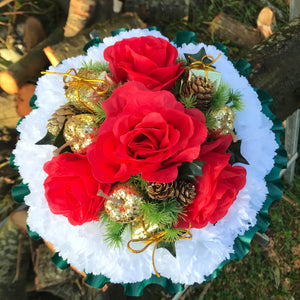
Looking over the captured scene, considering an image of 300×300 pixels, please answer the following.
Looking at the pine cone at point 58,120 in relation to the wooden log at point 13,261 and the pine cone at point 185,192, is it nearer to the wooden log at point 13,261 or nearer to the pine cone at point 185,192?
the pine cone at point 185,192

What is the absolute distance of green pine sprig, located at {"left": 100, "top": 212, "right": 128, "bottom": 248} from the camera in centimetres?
76

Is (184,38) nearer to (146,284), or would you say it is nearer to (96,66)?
(96,66)

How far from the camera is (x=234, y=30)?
193 cm

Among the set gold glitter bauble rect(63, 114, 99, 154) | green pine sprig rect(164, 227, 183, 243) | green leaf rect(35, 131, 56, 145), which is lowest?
green pine sprig rect(164, 227, 183, 243)

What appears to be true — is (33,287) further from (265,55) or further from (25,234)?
(265,55)

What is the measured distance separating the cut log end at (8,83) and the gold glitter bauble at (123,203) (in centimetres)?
102

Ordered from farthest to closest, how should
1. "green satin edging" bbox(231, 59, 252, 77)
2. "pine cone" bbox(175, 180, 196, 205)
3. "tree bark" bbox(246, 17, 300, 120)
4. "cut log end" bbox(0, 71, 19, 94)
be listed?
"cut log end" bbox(0, 71, 19, 94), "tree bark" bbox(246, 17, 300, 120), "green satin edging" bbox(231, 59, 252, 77), "pine cone" bbox(175, 180, 196, 205)

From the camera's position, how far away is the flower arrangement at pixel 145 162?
0.60 meters

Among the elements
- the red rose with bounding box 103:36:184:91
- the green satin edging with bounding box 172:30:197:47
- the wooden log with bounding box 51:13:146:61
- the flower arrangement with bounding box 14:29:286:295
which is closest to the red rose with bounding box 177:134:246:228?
the flower arrangement with bounding box 14:29:286:295

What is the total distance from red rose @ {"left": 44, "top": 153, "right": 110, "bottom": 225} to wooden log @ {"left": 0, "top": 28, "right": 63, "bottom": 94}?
904 millimetres

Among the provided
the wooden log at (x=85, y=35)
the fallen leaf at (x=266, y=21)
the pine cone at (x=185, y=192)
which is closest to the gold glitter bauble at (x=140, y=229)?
the pine cone at (x=185, y=192)

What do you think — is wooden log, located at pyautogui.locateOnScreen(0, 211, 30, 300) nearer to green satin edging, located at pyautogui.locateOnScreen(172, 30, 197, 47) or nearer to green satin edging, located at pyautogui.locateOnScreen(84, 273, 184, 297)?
green satin edging, located at pyautogui.locateOnScreen(84, 273, 184, 297)

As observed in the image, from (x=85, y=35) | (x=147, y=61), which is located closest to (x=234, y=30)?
(x=85, y=35)

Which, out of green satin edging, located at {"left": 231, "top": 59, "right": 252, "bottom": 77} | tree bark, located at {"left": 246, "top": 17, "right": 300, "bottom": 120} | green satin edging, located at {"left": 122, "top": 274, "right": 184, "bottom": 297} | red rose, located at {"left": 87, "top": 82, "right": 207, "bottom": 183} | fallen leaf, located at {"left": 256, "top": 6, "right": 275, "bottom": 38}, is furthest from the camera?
fallen leaf, located at {"left": 256, "top": 6, "right": 275, "bottom": 38}
